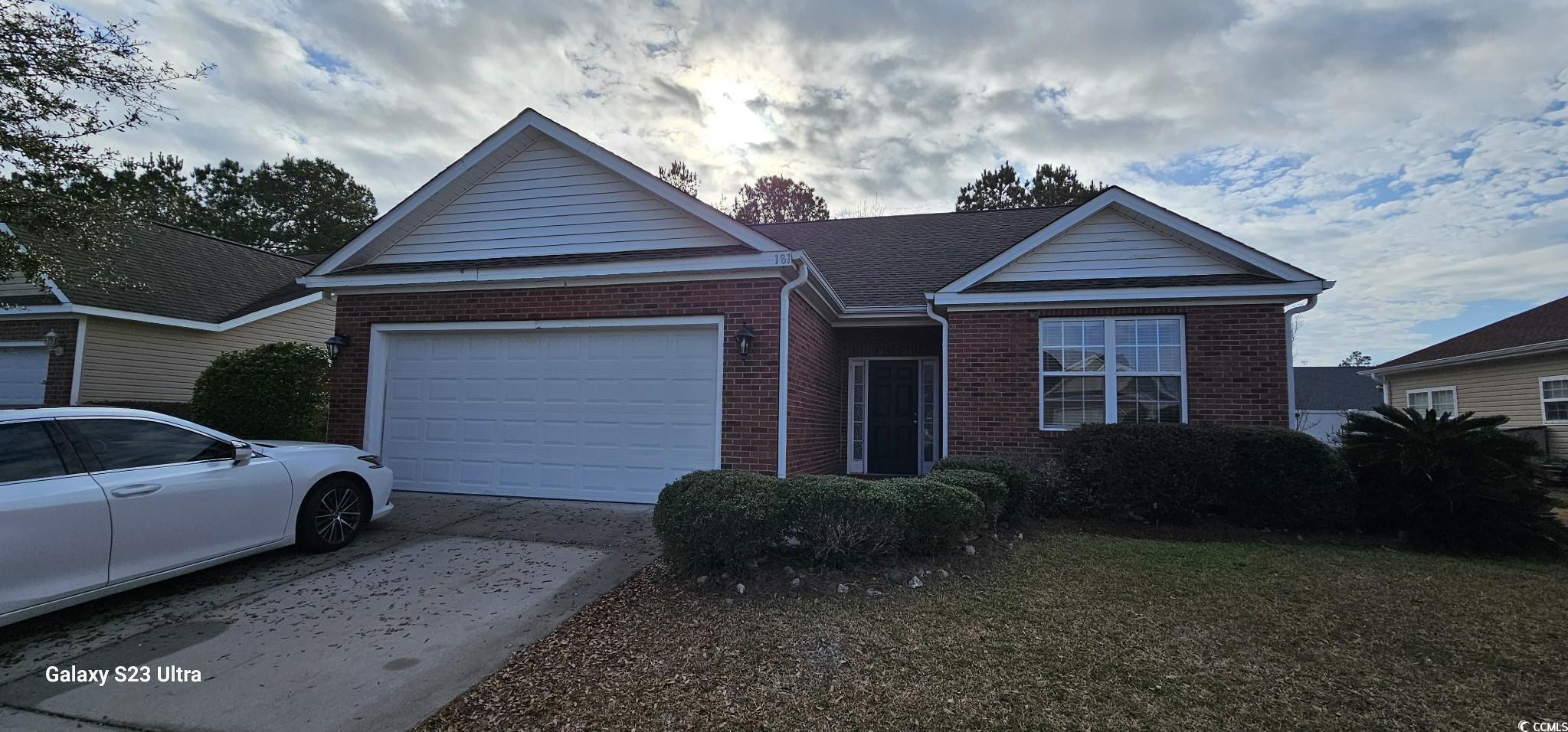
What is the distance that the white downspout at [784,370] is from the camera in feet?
23.3

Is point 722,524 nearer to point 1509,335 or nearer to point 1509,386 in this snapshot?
point 1509,386

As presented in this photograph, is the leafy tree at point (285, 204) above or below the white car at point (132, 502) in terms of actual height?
above

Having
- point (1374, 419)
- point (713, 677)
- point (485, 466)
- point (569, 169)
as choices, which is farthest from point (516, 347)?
point (1374, 419)

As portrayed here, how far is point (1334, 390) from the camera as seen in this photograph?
2875cm

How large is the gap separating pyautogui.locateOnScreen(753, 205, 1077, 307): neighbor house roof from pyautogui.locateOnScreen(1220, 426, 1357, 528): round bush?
4.07 m

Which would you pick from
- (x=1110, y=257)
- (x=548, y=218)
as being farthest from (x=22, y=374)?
(x=1110, y=257)

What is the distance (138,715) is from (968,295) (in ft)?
27.7

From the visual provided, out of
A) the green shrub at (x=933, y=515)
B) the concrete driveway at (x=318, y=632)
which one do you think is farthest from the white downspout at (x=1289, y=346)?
the concrete driveway at (x=318, y=632)

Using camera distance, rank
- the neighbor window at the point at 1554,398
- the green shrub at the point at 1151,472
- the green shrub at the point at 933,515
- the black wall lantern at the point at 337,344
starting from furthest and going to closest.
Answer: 1. the neighbor window at the point at 1554,398
2. the black wall lantern at the point at 337,344
3. the green shrub at the point at 1151,472
4. the green shrub at the point at 933,515

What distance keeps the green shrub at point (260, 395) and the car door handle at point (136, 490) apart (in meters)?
5.99

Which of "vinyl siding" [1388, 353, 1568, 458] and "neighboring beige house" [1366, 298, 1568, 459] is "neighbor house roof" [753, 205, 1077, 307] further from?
"neighboring beige house" [1366, 298, 1568, 459]

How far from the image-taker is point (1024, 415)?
8.55 m

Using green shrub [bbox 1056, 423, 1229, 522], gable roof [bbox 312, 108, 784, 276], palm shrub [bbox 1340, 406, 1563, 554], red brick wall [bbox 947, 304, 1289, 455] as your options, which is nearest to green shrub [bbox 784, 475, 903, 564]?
gable roof [bbox 312, 108, 784, 276]

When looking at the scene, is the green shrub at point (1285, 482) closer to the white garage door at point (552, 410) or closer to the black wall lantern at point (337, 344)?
the white garage door at point (552, 410)
